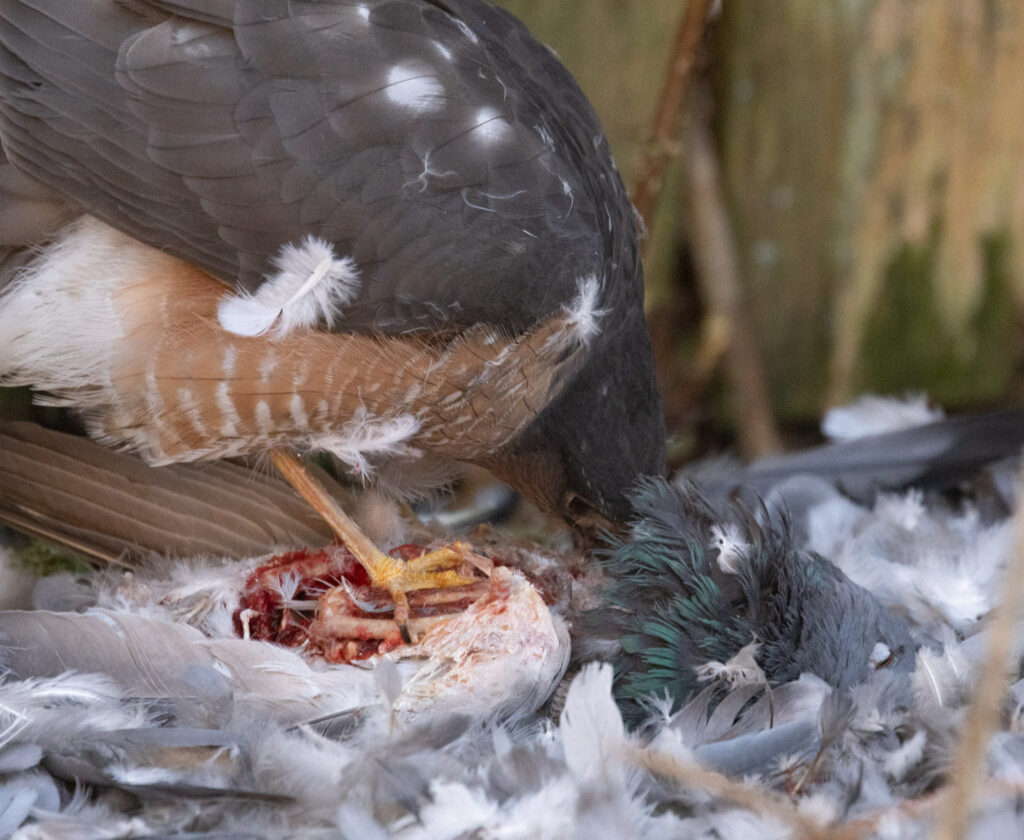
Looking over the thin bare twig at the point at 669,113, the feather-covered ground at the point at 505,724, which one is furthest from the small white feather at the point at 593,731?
the thin bare twig at the point at 669,113

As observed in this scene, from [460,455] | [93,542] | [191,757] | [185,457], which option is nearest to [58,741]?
[191,757]

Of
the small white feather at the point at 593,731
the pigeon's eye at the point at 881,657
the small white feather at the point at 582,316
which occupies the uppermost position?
the small white feather at the point at 582,316

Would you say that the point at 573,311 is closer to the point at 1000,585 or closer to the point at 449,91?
the point at 449,91

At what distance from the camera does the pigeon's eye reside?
1746 mm

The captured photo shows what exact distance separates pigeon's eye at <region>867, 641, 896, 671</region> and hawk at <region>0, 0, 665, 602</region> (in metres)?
0.72

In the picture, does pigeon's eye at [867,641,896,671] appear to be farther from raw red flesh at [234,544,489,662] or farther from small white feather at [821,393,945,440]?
small white feather at [821,393,945,440]

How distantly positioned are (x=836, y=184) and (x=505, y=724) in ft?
6.77

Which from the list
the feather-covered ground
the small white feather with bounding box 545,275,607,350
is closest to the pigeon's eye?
the feather-covered ground

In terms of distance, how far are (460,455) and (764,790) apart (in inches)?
37.5

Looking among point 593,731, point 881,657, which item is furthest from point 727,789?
point 881,657

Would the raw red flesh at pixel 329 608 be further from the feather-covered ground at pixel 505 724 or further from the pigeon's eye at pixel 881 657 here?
the pigeon's eye at pixel 881 657

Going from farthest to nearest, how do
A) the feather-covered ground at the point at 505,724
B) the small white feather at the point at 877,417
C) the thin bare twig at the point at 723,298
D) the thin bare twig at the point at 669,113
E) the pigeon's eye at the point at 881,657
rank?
the thin bare twig at the point at 723,298 < the small white feather at the point at 877,417 < the thin bare twig at the point at 669,113 < the pigeon's eye at the point at 881,657 < the feather-covered ground at the point at 505,724

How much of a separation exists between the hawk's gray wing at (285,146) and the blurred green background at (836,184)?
105 cm

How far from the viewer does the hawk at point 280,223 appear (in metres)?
1.76
